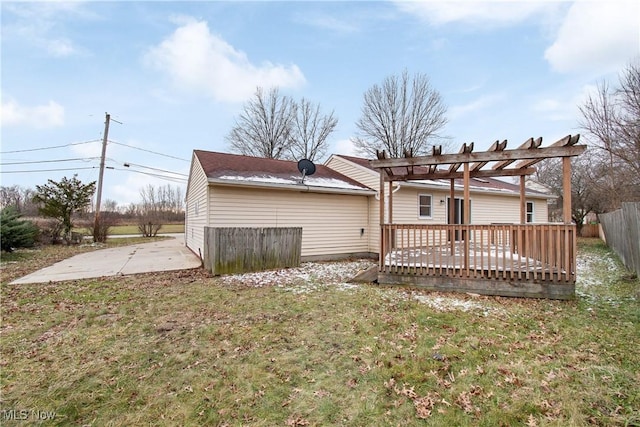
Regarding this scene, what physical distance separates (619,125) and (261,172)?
1324cm

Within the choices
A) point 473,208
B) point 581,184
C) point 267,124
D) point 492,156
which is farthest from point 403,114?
point 492,156

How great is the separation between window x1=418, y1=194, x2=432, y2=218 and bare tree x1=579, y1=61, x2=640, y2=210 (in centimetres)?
699

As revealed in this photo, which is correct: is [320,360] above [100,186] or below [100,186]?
below

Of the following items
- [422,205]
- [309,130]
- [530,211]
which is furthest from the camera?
[309,130]

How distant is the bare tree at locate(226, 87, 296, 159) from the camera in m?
26.5

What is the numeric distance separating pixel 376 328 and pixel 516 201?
14011mm

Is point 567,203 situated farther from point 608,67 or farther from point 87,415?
point 608,67

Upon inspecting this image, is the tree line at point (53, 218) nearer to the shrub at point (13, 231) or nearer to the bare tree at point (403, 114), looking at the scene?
the shrub at point (13, 231)

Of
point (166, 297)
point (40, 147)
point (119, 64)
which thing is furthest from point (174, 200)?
point (166, 297)

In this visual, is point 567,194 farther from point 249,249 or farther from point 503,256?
point 249,249

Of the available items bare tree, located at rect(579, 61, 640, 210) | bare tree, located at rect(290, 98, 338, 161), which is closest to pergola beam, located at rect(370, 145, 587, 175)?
bare tree, located at rect(579, 61, 640, 210)

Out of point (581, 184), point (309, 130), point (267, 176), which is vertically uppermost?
point (309, 130)

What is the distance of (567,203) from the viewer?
5.23m

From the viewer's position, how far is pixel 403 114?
2177 centimetres
